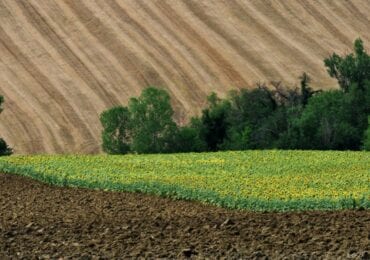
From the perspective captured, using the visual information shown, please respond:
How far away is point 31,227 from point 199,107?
28.7m

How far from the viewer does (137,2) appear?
209ft

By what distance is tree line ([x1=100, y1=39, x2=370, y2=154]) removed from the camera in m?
48.9

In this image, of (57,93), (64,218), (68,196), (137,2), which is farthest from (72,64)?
(64,218)

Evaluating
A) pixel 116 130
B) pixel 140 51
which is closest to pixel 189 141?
pixel 116 130

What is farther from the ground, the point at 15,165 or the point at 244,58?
the point at 244,58

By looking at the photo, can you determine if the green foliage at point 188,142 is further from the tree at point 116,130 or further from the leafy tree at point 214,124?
the tree at point 116,130

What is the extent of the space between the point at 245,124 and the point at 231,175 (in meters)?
14.0

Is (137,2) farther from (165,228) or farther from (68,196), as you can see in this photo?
(165,228)

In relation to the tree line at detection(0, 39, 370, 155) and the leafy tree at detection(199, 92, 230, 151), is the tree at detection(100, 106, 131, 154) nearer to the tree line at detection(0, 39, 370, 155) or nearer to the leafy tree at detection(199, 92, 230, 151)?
the tree line at detection(0, 39, 370, 155)

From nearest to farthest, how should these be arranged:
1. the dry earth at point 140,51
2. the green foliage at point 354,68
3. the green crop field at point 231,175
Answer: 1. the green crop field at point 231,175
2. the green foliage at point 354,68
3. the dry earth at point 140,51

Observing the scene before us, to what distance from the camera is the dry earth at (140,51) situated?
54125mm

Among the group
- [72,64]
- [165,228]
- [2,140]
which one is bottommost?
[165,228]

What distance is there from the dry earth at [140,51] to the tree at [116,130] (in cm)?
115

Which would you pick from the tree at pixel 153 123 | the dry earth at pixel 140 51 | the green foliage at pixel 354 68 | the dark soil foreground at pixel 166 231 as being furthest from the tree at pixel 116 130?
the dark soil foreground at pixel 166 231
